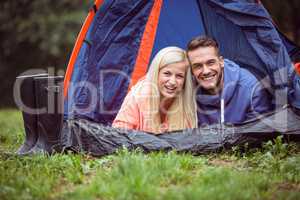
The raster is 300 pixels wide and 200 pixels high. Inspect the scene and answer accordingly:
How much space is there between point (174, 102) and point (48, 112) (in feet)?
4.27

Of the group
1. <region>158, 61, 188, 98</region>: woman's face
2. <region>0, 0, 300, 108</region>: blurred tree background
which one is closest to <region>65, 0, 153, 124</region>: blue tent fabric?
<region>158, 61, 188, 98</region>: woman's face

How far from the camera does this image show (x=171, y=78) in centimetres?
477

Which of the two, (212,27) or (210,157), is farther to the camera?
(212,27)

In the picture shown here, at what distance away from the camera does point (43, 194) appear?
3131 millimetres

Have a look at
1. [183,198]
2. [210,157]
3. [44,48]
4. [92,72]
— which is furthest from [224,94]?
[44,48]

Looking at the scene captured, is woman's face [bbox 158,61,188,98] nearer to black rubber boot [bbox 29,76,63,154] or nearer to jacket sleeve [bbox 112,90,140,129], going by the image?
jacket sleeve [bbox 112,90,140,129]

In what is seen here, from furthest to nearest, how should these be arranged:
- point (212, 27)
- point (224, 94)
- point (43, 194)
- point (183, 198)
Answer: point (212, 27) → point (224, 94) → point (43, 194) → point (183, 198)

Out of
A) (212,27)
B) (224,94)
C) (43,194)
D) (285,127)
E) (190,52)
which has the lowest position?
(43,194)

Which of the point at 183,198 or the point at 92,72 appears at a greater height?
the point at 92,72

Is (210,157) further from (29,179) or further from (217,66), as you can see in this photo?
(29,179)

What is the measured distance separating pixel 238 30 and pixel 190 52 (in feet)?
2.61

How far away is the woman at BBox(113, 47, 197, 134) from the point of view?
15.7 ft

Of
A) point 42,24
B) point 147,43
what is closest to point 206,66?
point 147,43

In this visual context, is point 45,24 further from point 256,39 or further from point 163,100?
point 256,39
